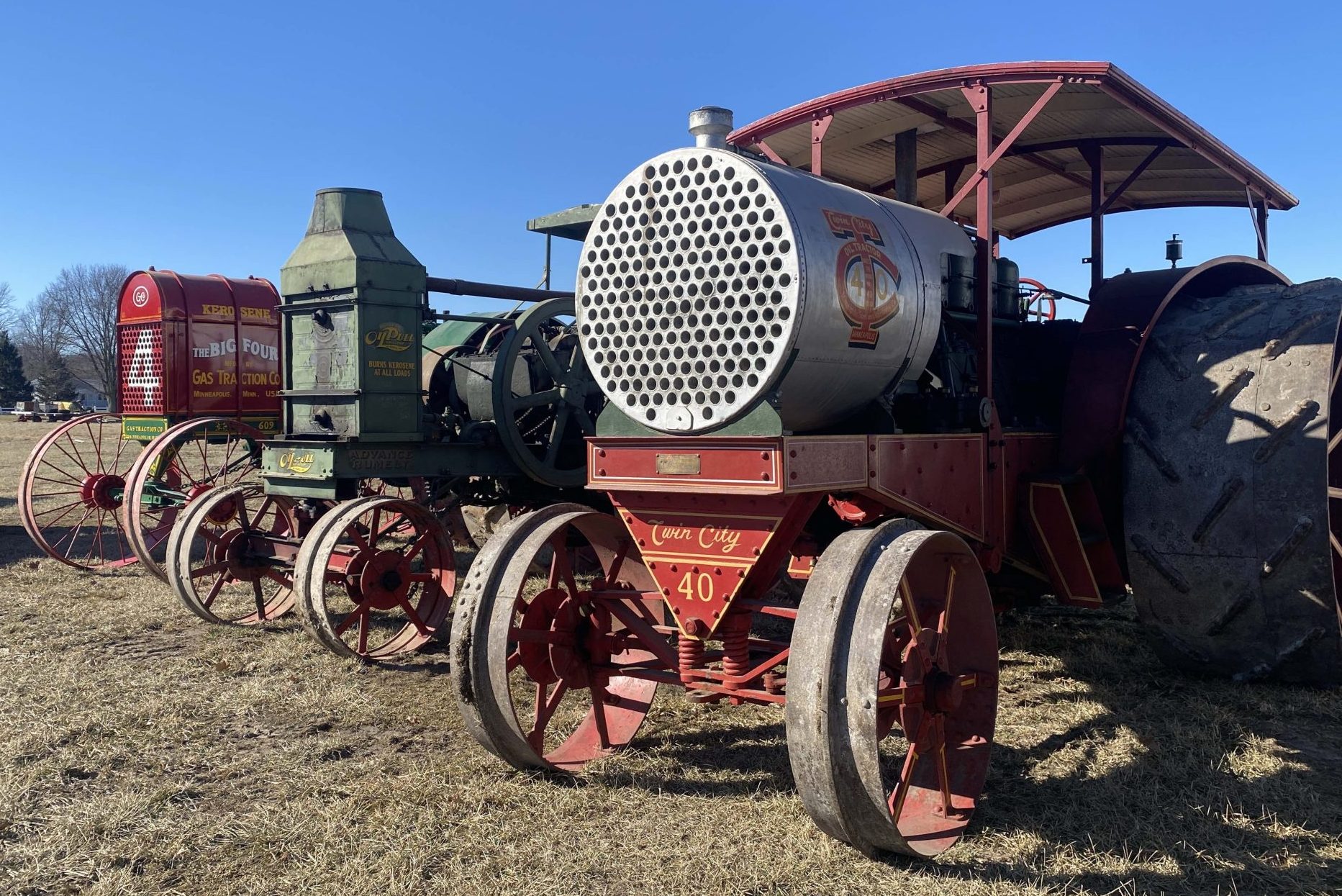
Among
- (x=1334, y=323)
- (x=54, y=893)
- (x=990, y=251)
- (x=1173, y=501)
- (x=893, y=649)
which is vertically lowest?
(x=54, y=893)

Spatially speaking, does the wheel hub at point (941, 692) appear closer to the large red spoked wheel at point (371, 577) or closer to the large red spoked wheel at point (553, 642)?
the large red spoked wheel at point (553, 642)

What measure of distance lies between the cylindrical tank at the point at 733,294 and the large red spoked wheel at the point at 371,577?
2.47 metres

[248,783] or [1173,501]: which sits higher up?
[1173,501]

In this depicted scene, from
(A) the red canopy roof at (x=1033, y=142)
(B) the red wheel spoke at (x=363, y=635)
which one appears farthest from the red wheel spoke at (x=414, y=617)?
(A) the red canopy roof at (x=1033, y=142)

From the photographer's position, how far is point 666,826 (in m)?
3.22

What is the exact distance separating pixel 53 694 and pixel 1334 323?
5752 mm

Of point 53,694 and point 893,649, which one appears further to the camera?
point 53,694

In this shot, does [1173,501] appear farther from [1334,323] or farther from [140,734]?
[140,734]

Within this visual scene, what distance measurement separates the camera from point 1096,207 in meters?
5.52

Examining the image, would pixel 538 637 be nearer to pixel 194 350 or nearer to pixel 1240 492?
pixel 1240 492

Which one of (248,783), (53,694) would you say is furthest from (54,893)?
(53,694)

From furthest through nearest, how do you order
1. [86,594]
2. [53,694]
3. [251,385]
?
[251,385]
[86,594]
[53,694]

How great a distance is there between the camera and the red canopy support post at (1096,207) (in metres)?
5.37

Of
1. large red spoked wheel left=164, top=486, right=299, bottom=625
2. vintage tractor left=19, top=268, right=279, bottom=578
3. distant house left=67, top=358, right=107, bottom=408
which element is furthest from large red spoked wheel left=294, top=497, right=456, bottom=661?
distant house left=67, top=358, right=107, bottom=408
